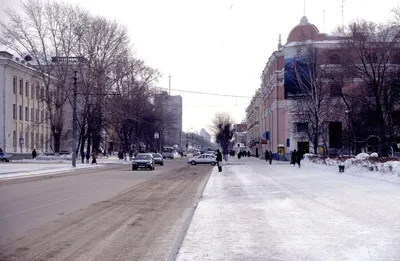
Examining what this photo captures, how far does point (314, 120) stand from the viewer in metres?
54.2

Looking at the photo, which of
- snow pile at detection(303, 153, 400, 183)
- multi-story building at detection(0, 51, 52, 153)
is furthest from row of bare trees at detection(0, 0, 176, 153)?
snow pile at detection(303, 153, 400, 183)

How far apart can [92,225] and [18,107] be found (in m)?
70.2

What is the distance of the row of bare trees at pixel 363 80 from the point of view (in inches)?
1681

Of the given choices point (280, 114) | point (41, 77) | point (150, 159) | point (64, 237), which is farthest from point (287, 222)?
point (280, 114)

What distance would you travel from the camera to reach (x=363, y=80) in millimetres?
46469

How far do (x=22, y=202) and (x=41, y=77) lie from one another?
4692 cm

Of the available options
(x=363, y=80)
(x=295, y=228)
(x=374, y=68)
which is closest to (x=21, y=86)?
(x=363, y=80)

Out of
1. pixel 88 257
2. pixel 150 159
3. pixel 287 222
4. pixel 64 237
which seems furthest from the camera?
pixel 150 159

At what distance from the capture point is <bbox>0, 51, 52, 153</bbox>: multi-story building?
72625 millimetres

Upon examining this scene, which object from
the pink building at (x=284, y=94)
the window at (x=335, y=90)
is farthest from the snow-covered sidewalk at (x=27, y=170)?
the pink building at (x=284, y=94)

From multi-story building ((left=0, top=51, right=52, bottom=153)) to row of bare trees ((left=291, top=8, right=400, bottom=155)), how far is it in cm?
→ 3522

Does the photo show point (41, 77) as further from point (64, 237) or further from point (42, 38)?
point (64, 237)

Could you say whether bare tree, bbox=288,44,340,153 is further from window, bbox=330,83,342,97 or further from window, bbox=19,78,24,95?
window, bbox=19,78,24,95

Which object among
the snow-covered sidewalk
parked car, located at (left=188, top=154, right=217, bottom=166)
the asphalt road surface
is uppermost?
parked car, located at (left=188, top=154, right=217, bottom=166)
